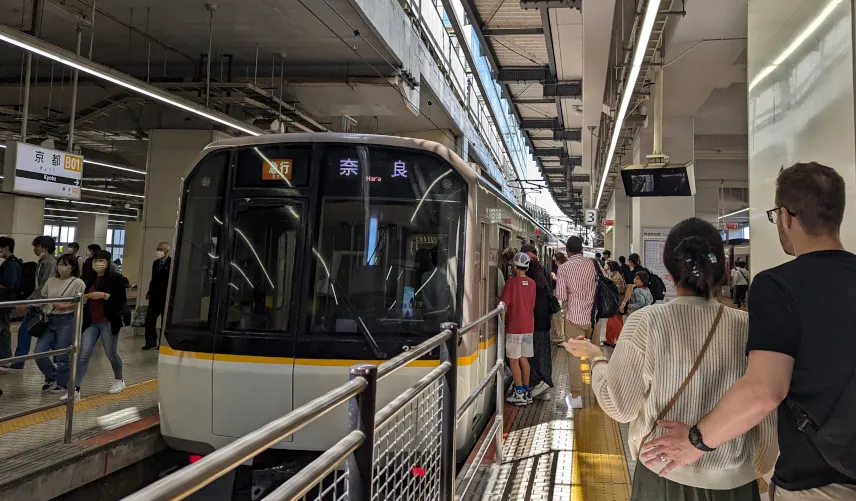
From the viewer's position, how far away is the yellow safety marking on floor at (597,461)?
3.65 metres

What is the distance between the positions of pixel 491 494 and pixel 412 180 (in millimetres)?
2097

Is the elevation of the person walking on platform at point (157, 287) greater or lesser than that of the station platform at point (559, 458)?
greater

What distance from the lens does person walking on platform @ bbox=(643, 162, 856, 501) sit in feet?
4.48

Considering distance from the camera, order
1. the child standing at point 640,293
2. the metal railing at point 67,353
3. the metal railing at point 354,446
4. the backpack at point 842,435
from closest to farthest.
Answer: the metal railing at point 354,446 → the backpack at point 842,435 → the metal railing at point 67,353 → the child standing at point 640,293

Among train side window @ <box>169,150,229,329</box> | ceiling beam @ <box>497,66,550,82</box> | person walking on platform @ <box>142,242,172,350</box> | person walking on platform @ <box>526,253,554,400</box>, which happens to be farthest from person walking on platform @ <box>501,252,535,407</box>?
ceiling beam @ <box>497,66,550,82</box>

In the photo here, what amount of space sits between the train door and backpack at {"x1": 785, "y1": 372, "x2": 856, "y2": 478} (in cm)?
298

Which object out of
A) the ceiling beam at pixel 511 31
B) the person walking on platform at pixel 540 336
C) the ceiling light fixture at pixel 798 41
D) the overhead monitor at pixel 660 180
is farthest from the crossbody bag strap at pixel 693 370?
the ceiling beam at pixel 511 31

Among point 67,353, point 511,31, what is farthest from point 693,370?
point 511,31

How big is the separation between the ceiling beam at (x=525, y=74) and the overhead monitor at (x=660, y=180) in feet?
12.7

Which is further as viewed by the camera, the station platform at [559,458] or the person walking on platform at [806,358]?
the station platform at [559,458]

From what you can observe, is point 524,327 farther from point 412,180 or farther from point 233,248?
point 233,248

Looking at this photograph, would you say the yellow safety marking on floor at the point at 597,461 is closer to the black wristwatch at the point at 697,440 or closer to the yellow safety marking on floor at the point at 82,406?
the black wristwatch at the point at 697,440

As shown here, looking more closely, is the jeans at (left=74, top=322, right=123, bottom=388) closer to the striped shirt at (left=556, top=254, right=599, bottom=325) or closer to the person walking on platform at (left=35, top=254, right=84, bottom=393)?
the person walking on platform at (left=35, top=254, right=84, bottom=393)

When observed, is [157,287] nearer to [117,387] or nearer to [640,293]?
[117,387]
